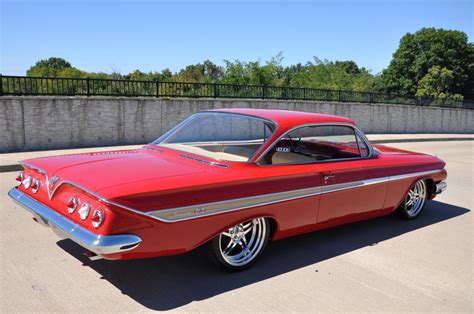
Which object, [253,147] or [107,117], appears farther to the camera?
Result: [107,117]

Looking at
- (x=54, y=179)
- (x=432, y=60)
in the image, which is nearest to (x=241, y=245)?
(x=54, y=179)

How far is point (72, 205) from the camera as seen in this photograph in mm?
3416

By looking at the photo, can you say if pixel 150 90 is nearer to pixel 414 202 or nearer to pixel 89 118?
pixel 89 118

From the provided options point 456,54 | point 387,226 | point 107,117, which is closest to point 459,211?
point 387,226

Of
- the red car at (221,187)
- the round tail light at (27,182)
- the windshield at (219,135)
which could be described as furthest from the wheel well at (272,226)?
the round tail light at (27,182)

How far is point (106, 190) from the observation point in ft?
10.5

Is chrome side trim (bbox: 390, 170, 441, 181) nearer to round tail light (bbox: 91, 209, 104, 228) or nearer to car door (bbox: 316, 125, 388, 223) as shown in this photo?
car door (bbox: 316, 125, 388, 223)

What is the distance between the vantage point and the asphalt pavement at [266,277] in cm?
343

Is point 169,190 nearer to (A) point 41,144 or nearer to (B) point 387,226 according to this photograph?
(B) point 387,226

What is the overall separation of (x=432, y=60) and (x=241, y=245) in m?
52.4

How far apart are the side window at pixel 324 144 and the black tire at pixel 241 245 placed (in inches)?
46.0

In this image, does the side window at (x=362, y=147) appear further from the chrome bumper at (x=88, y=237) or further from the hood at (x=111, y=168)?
the chrome bumper at (x=88, y=237)

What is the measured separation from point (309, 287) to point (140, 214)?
1.67 meters

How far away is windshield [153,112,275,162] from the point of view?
4508 millimetres
